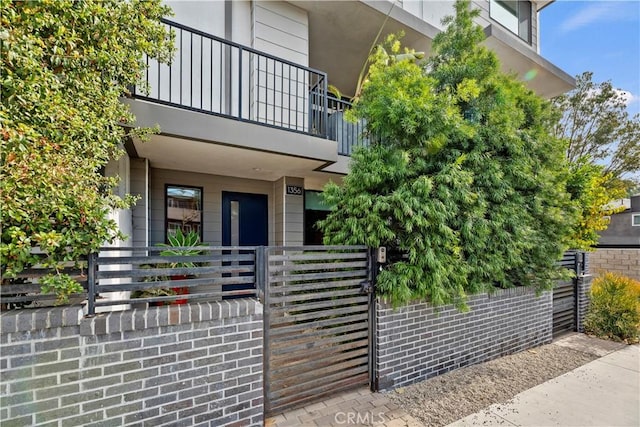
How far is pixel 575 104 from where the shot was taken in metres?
13.7

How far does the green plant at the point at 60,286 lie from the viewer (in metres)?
1.93

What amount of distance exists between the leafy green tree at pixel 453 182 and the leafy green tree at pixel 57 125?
228cm

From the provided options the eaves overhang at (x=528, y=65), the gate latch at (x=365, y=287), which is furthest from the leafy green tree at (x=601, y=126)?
the gate latch at (x=365, y=287)

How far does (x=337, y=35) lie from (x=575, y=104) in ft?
44.0

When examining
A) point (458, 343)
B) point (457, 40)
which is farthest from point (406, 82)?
point (458, 343)

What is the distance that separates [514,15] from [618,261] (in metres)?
7.59

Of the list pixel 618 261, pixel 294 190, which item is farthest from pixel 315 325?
pixel 618 261

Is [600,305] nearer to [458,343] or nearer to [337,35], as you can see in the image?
[458,343]

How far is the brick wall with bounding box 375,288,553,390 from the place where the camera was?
3.31 metres

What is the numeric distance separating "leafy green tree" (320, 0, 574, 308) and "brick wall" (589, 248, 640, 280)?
6.00m

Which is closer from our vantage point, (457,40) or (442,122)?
(442,122)

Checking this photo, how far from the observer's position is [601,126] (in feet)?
44.0

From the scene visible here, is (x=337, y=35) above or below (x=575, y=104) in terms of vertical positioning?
below

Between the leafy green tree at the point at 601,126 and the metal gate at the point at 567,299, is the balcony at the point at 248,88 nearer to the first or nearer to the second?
the metal gate at the point at 567,299
